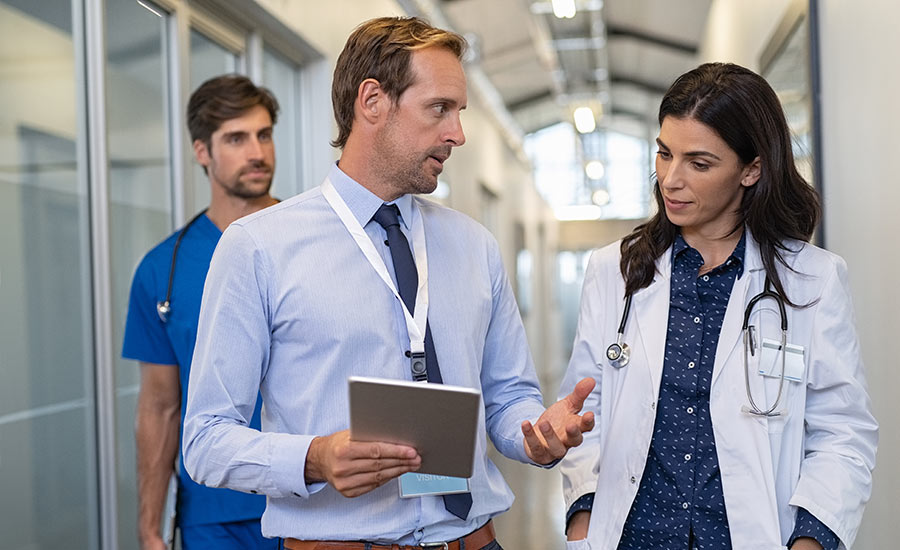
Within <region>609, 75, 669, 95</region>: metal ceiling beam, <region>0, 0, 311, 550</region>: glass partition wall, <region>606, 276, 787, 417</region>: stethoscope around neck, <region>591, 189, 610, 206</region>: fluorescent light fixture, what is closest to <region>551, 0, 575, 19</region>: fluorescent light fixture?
<region>0, 0, 311, 550</region>: glass partition wall

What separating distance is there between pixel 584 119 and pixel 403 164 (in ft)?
41.8

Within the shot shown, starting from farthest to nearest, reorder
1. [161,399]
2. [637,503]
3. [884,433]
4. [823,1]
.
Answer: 1. [823,1]
2. [884,433]
3. [161,399]
4. [637,503]

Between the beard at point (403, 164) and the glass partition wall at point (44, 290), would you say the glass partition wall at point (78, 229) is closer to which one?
the glass partition wall at point (44, 290)

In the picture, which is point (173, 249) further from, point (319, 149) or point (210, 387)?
point (319, 149)

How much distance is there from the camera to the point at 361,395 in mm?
1431

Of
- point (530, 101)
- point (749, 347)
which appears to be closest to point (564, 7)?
point (749, 347)

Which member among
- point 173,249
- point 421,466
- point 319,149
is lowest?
point 421,466

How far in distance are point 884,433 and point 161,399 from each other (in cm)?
217

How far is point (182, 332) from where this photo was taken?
2436 mm

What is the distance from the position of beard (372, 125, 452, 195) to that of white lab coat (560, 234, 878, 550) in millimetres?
529

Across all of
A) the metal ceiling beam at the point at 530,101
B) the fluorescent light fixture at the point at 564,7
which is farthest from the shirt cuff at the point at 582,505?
the metal ceiling beam at the point at 530,101

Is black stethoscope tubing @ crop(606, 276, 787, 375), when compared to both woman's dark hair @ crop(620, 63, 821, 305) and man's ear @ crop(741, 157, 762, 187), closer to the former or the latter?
woman's dark hair @ crop(620, 63, 821, 305)

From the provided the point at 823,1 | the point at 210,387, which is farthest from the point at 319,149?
the point at 210,387

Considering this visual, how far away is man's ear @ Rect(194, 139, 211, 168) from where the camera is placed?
281cm
